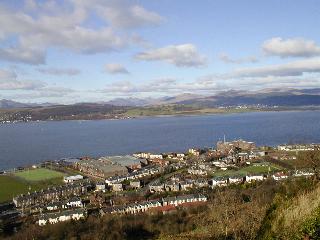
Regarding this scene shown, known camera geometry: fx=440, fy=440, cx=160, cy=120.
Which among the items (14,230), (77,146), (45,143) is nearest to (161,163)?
(14,230)

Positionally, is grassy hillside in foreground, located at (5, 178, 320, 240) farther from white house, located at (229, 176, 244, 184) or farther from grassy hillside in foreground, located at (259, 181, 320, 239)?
white house, located at (229, 176, 244, 184)

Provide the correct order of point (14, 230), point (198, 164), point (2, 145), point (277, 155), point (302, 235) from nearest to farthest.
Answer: point (302, 235)
point (14, 230)
point (198, 164)
point (277, 155)
point (2, 145)

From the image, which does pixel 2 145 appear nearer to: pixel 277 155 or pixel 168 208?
pixel 277 155

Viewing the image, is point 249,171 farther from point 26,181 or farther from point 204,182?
point 26,181

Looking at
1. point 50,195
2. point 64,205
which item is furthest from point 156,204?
point 50,195

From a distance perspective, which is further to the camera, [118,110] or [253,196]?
[118,110]

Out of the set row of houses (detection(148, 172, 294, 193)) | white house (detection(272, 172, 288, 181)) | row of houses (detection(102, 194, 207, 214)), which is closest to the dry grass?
row of houses (detection(102, 194, 207, 214))

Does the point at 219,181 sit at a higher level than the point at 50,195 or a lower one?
higher

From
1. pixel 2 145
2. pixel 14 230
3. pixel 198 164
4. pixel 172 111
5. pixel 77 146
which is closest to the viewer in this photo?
pixel 14 230
